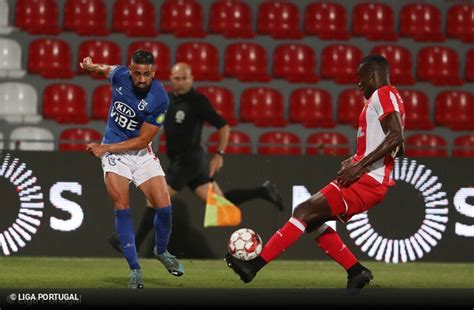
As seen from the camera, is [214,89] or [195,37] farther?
[195,37]

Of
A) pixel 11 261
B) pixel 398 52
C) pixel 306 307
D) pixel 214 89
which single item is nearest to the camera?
pixel 306 307

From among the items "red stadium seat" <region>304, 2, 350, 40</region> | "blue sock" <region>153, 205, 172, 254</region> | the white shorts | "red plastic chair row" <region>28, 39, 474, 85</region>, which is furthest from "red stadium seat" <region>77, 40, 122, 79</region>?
the white shorts

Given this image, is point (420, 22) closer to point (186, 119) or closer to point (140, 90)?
point (186, 119)

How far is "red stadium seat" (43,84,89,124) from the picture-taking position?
47.5ft

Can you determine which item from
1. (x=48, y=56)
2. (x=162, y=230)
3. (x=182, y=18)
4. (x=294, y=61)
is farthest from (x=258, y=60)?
(x=162, y=230)

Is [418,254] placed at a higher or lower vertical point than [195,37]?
lower

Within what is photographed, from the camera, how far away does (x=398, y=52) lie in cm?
1564

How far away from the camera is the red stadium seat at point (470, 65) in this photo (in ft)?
51.5

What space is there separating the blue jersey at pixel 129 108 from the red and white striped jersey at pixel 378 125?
1875 millimetres

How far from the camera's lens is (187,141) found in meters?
11.5

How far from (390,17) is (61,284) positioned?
912 cm

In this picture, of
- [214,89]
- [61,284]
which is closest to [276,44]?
[214,89]

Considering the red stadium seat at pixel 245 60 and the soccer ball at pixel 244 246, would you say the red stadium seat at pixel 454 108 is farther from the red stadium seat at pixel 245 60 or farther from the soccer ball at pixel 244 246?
the soccer ball at pixel 244 246

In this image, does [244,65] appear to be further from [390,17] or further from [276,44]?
[390,17]
